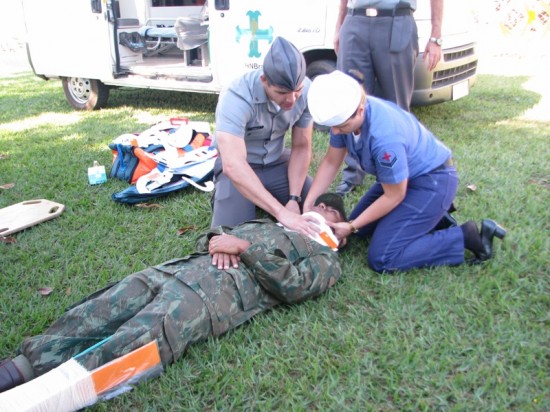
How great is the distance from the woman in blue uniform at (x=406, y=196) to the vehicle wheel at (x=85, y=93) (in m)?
5.19

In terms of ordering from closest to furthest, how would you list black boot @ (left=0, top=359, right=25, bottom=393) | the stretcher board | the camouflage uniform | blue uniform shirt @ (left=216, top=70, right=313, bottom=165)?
black boot @ (left=0, top=359, right=25, bottom=393) → the camouflage uniform → blue uniform shirt @ (left=216, top=70, right=313, bottom=165) → the stretcher board

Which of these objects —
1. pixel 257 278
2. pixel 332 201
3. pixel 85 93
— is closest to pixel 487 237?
pixel 332 201

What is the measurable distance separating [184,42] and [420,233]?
4.60 meters

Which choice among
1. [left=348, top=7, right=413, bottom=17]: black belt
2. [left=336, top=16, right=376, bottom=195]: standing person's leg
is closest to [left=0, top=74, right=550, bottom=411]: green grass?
[left=336, top=16, right=376, bottom=195]: standing person's leg

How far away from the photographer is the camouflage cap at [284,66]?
2559 mm

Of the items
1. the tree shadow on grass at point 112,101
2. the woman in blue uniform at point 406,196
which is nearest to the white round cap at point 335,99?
the woman in blue uniform at point 406,196

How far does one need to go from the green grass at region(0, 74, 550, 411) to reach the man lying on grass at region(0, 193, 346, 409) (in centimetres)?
12

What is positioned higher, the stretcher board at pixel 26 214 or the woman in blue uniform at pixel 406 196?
the woman in blue uniform at pixel 406 196

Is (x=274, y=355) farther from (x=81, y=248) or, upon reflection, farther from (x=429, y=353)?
(x=81, y=248)

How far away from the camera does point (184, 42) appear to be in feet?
20.7

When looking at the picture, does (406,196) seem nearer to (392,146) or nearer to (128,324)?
(392,146)

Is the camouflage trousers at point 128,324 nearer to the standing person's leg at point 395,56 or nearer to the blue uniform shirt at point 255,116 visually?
the blue uniform shirt at point 255,116

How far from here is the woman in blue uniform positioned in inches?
99.0

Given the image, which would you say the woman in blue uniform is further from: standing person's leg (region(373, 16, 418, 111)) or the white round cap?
standing person's leg (region(373, 16, 418, 111))
